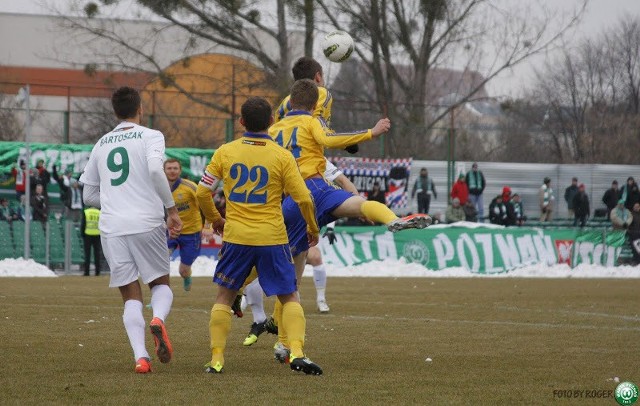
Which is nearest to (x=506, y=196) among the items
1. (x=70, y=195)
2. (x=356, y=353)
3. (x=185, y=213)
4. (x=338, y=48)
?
(x=70, y=195)

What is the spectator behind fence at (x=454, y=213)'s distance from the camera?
29406mm

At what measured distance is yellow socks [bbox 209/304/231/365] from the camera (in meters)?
8.14

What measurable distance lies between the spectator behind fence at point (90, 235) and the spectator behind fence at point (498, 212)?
1104 centimetres

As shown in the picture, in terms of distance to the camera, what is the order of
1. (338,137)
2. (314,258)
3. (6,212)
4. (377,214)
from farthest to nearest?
(6,212) < (314,258) < (338,137) < (377,214)

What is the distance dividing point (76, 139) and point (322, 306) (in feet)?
65.8

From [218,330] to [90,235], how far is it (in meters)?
16.5

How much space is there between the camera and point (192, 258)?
16.3 m

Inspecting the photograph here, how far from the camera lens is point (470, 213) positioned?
30594 millimetres

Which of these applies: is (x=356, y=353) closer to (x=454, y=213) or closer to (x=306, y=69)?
(x=306, y=69)

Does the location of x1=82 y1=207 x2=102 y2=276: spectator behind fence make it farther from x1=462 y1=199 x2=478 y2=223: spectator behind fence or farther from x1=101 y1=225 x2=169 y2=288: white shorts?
x1=101 y1=225 x2=169 y2=288: white shorts

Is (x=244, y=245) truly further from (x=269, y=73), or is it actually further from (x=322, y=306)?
(x=269, y=73)

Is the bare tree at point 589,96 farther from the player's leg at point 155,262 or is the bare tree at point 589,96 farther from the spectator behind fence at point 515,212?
the player's leg at point 155,262

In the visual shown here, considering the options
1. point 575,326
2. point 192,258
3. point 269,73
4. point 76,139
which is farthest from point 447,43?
point 575,326

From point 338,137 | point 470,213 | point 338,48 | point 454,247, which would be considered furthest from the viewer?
point 470,213
